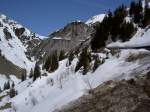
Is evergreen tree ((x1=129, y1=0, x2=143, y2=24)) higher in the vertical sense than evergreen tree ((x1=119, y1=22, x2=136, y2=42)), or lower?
higher

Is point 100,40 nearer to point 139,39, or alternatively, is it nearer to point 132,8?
point 132,8

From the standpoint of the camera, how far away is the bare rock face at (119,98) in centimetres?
2491

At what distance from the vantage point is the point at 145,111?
77.5 ft

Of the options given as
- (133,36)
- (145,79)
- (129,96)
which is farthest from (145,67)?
(133,36)

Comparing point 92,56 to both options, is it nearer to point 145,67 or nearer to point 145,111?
point 145,67

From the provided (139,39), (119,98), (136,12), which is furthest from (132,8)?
(119,98)

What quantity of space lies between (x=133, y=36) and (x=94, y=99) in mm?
22751

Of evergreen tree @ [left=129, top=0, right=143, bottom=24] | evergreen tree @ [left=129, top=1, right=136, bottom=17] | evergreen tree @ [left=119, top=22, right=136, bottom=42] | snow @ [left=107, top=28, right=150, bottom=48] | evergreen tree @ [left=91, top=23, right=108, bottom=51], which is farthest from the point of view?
evergreen tree @ [left=129, top=1, right=136, bottom=17]

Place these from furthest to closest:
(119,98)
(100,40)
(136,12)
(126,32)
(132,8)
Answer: (132,8) → (136,12) → (100,40) → (126,32) → (119,98)

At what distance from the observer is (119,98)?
26.6 m

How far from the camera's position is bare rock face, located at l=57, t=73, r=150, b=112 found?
2491 centimetres

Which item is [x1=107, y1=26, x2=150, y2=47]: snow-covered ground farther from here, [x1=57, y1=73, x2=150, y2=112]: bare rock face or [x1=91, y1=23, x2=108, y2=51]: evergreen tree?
[x1=57, y1=73, x2=150, y2=112]: bare rock face

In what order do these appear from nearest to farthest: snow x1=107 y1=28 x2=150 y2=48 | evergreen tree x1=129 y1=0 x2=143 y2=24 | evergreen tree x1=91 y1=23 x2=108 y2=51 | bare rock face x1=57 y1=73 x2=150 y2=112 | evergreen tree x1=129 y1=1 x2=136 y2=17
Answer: bare rock face x1=57 y1=73 x2=150 y2=112
snow x1=107 y1=28 x2=150 y2=48
evergreen tree x1=91 y1=23 x2=108 y2=51
evergreen tree x1=129 y1=0 x2=143 y2=24
evergreen tree x1=129 y1=1 x2=136 y2=17

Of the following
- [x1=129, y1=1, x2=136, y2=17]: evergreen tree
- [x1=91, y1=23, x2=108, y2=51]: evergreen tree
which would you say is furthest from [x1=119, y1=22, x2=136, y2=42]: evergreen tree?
[x1=129, y1=1, x2=136, y2=17]: evergreen tree
